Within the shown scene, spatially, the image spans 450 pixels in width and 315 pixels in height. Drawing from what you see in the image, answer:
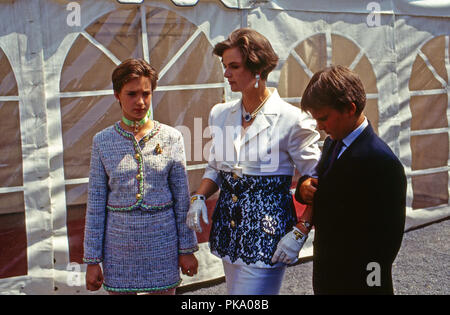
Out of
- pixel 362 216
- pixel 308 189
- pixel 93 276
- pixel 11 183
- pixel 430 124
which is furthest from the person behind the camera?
pixel 430 124

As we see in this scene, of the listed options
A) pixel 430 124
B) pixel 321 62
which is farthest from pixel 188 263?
pixel 430 124

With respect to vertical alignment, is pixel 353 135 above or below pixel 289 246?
above

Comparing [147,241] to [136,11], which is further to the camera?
[136,11]

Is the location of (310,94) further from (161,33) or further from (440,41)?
(440,41)

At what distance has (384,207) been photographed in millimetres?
1673

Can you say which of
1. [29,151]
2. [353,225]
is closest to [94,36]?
[29,151]

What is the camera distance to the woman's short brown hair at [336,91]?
1.75 m

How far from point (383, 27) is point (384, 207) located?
11.4 feet

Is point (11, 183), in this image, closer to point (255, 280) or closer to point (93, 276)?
point (93, 276)

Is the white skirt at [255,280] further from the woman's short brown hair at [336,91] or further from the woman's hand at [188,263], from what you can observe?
the woman's short brown hair at [336,91]

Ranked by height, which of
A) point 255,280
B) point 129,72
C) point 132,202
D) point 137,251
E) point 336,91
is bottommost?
point 255,280

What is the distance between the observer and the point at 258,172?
2084mm

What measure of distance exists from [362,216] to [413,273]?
8.76ft

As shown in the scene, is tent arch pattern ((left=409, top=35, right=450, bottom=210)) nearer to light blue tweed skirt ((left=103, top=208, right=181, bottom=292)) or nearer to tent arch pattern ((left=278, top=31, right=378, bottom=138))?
tent arch pattern ((left=278, top=31, right=378, bottom=138))
